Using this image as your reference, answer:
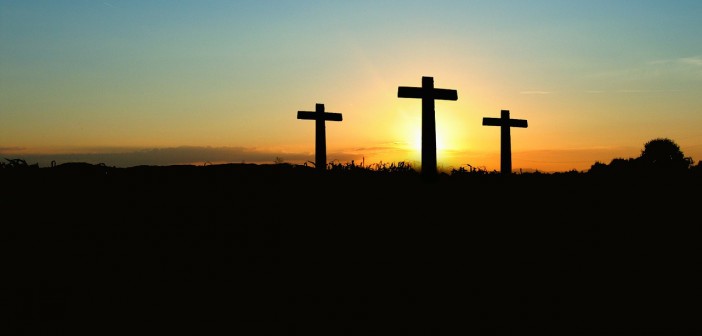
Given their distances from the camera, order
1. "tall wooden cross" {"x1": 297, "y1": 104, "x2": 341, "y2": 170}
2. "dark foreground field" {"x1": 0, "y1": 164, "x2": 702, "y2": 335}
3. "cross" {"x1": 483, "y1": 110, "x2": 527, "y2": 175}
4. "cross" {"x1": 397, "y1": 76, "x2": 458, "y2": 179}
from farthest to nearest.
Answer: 1. "cross" {"x1": 483, "y1": 110, "x2": 527, "y2": 175}
2. "tall wooden cross" {"x1": 297, "y1": 104, "x2": 341, "y2": 170}
3. "cross" {"x1": 397, "y1": 76, "x2": 458, "y2": 179}
4. "dark foreground field" {"x1": 0, "y1": 164, "x2": 702, "y2": 335}

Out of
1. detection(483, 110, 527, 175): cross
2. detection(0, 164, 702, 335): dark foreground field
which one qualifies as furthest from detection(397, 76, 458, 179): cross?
detection(483, 110, 527, 175): cross

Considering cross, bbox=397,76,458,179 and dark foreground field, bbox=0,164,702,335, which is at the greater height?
cross, bbox=397,76,458,179

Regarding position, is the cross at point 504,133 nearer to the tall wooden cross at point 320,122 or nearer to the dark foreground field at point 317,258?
the tall wooden cross at point 320,122

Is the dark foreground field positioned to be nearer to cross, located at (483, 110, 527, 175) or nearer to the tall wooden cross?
the tall wooden cross

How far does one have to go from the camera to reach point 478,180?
42.9ft

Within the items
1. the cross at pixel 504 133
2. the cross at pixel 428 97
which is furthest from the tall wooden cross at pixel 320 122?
the cross at pixel 428 97

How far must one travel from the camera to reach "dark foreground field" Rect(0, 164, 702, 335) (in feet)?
25.1

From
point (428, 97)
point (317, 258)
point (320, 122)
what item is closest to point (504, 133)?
point (320, 122)

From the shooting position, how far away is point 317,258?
900 centimetres

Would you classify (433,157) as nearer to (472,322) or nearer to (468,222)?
(468,222)

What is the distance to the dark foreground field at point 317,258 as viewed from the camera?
7656mm

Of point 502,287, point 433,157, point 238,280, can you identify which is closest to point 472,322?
point 502,287

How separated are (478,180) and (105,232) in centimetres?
690

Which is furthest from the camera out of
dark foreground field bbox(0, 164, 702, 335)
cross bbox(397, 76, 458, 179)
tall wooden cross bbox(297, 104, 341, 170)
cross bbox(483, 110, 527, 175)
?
cross bbox(483, 110, 527, 175)
